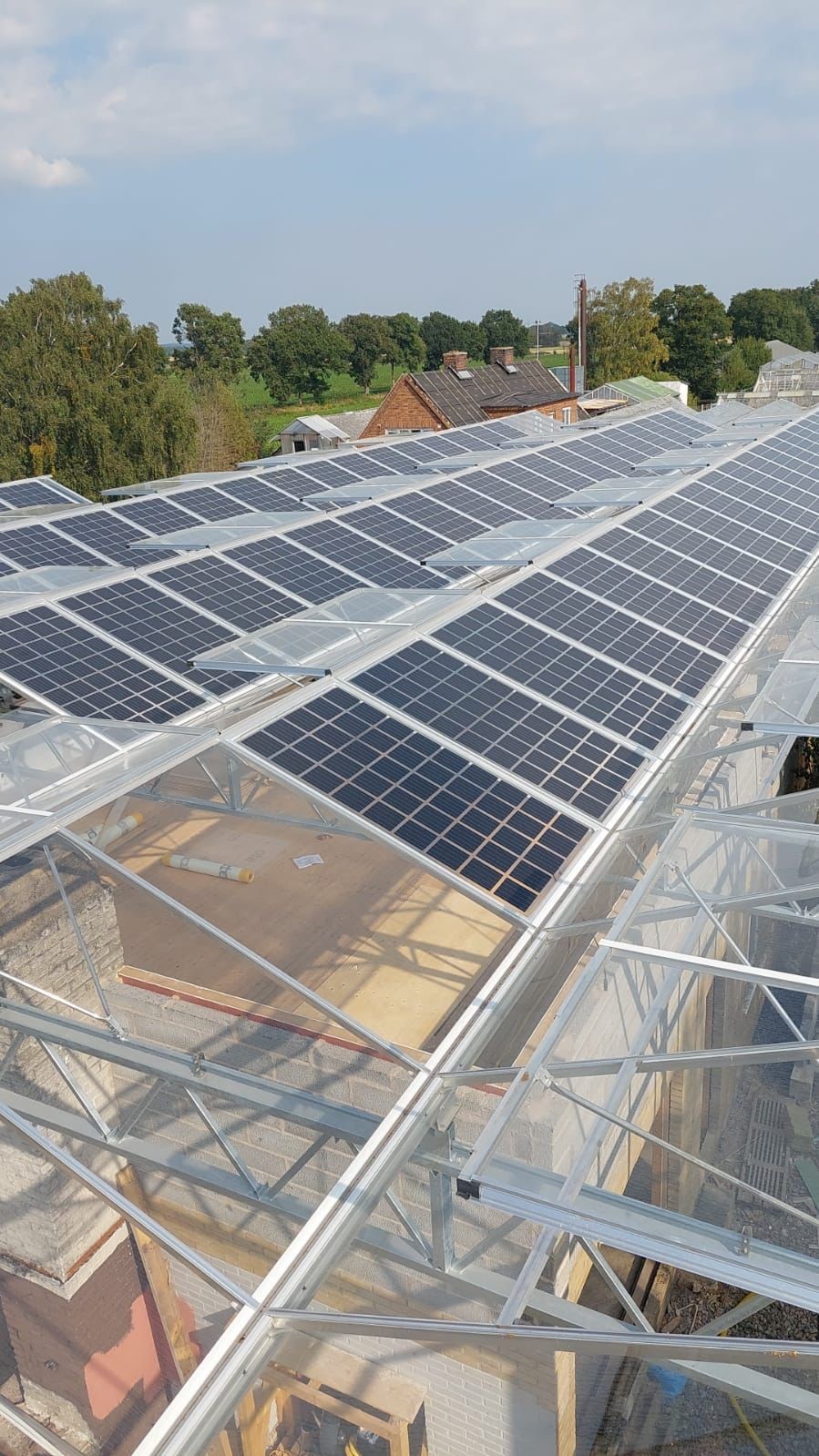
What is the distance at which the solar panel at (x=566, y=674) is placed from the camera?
1107cm

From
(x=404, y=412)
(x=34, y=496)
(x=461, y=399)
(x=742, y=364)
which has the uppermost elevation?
(x=742, y=364)

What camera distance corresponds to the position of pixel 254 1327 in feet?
15.6

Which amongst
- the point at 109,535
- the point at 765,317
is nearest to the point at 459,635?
the point at 109,535

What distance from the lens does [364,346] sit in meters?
116

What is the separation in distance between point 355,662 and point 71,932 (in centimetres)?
421

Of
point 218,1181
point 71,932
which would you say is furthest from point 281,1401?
point 71,932

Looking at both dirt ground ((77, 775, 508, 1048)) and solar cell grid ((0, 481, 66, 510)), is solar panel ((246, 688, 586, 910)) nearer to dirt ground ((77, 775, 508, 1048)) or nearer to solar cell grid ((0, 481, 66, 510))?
dirt ground ((77, 775, 508, 1048))

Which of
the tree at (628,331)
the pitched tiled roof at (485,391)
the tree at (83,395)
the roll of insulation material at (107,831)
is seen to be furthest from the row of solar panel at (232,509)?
the tree at (628,331)

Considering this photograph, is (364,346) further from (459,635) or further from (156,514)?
(459,635)

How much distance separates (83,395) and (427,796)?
45963 millimetres

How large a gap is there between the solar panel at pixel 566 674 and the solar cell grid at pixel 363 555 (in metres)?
4.56

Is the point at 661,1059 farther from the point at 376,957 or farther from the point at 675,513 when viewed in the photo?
the point at 675,513

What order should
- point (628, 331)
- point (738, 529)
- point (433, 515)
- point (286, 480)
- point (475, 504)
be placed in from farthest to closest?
1. point (628, 331)
2. point (286, 480)
3. point (475, 504)
4. point (433, 515)
5. point (738, 529)

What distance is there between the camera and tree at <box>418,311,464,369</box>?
456ft
